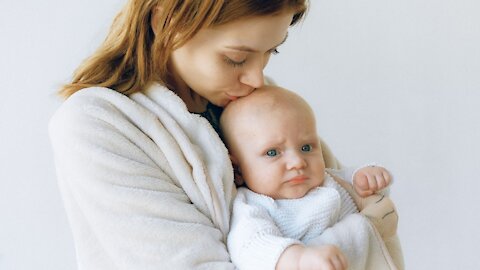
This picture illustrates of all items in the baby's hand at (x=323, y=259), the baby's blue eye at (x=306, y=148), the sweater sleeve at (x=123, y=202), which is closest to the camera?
the baby's hand at (x=323, y=259)

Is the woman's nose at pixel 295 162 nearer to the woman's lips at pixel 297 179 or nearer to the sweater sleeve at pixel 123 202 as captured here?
the woman's lips at pixel 297 179

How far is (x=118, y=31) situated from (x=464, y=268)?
144cm

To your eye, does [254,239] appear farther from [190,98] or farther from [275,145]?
[190,98]

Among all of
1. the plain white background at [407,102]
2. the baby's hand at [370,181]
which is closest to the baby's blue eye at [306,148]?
the baby's hand at [370,181]

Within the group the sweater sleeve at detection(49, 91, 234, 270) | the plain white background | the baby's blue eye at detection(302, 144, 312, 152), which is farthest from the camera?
the plain white background

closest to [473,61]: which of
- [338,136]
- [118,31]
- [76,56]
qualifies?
[338,136]

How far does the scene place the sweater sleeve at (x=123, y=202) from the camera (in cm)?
123

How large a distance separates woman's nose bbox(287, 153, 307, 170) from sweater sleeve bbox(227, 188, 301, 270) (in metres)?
0.08

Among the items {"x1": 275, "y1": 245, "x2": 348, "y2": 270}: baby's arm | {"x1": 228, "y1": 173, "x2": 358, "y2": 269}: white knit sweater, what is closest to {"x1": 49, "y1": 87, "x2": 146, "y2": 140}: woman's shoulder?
{"x1": 228, "y1": 173, "x2": 358, "y2": 269}: white knit sweater

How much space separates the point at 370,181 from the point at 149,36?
1.46 ft

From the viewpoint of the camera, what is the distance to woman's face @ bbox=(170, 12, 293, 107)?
51.3 inches

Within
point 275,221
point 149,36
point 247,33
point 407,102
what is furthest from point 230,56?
point 407,102

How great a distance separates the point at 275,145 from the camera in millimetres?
1323

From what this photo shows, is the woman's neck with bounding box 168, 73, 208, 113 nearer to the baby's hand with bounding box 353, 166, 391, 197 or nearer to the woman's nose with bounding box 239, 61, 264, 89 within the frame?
the woman's nose with bounding box 239, 61, 264, 89
